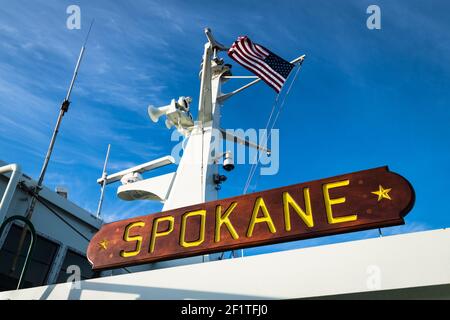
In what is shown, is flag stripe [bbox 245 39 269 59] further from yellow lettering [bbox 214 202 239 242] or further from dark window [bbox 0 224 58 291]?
dark window [bbox 0 224 58 291]

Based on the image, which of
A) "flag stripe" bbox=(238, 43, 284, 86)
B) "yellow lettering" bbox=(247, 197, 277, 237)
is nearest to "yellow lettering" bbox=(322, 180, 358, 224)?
"yellow lettering" bbox=(247, 197, 277, 237)

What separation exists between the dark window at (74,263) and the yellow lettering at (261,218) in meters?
5.12

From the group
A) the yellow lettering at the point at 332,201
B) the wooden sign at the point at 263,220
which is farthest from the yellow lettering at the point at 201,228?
the yellow lettering at the point at 332,201

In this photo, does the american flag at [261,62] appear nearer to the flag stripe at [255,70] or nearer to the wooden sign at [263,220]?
the flag stripe at [255,70]

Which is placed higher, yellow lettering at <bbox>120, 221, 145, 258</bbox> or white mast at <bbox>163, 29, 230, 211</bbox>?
white mast at <bbox>163, 29, 230, 211</bbox>

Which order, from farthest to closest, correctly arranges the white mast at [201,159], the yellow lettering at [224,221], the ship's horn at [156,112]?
the ship's horn at [156,112] → the white mast at [201,159] → the yellow lettering at [224,221]

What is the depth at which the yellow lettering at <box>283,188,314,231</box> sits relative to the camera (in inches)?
197

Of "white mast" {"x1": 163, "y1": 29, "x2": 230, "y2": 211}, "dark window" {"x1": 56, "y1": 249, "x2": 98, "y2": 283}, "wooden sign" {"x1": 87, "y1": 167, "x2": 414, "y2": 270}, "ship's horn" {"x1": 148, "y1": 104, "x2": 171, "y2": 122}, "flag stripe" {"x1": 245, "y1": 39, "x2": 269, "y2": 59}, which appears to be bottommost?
"wooden sign" {"x1": 87, "y1": 167, "x2": 414, "y2": 270}

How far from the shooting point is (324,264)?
13.3ft

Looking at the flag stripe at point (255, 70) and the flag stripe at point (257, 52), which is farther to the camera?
the flag stripe at point (257, 52)

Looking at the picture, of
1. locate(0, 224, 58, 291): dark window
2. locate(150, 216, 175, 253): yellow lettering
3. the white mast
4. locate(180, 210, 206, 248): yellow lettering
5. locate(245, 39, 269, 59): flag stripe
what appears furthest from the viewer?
locate(245, 39, 269, 59): flag stripe

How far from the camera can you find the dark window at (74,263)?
841 cm
